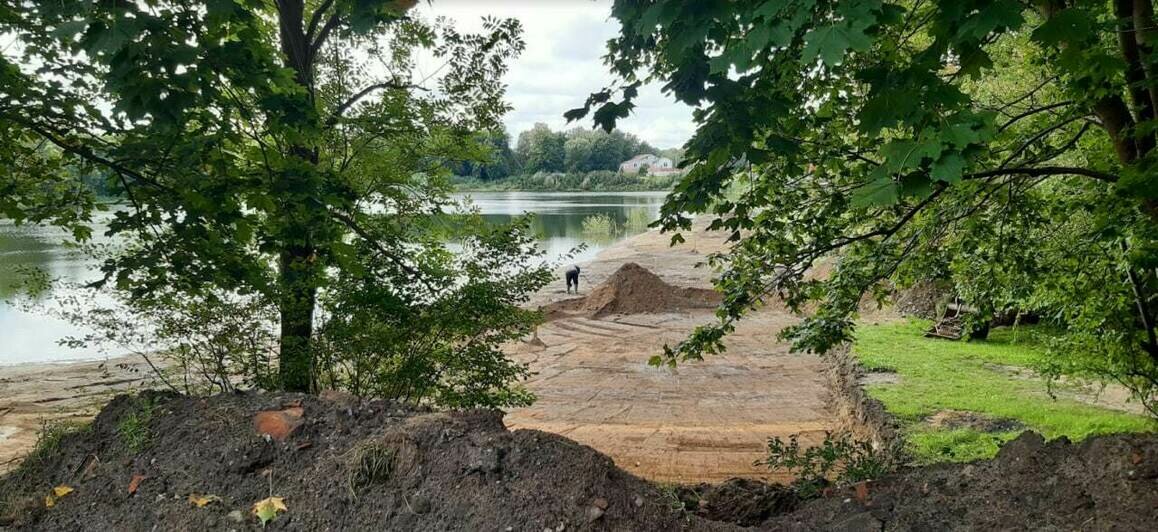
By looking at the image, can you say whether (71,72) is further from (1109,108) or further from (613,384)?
(613,384)

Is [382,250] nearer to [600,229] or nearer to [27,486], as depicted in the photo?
[27,486]

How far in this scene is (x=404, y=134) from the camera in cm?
713

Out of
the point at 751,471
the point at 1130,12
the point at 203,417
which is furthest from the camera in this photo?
the point at 751,471

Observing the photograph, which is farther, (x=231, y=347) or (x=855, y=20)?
(x=231, y=347)

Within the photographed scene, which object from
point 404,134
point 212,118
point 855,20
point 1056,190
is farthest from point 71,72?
point 1056,190

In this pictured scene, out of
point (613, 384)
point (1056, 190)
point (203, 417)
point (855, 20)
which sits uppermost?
point (855, 20)

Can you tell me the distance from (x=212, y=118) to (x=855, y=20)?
362cm

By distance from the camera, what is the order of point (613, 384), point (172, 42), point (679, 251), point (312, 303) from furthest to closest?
point (679, 251), point (613, 384), point (312, 303), point (172, 42)

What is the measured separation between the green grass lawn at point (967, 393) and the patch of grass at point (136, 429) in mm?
5978

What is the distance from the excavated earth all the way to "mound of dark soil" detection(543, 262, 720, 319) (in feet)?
48.2

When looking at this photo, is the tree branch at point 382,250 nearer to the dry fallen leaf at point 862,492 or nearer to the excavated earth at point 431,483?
the excavated earth at point 431,483

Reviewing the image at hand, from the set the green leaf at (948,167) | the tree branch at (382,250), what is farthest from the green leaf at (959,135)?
the tree branch at (382,250)

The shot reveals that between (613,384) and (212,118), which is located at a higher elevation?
(212,118)

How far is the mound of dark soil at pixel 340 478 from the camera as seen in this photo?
2.54 m
